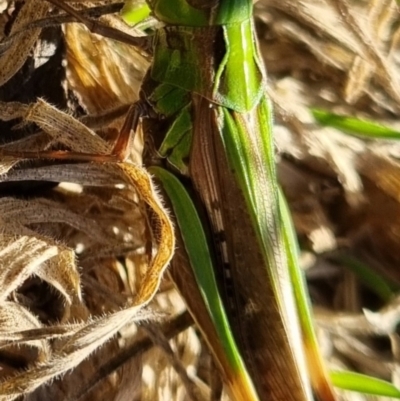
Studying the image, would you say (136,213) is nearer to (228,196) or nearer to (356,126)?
(228,196)

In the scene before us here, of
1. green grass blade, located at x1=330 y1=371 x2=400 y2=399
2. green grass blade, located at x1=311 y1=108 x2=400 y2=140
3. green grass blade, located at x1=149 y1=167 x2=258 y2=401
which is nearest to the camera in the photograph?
green grass blade, located at x1=149 y1=167 x2=258 y2=401

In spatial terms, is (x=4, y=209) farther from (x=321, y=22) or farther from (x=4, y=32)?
(x=321, y=22)

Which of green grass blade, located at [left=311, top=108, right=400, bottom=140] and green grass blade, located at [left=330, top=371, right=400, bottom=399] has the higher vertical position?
green grass blade, located at [left=311, top=108, right=400, bottom=140]

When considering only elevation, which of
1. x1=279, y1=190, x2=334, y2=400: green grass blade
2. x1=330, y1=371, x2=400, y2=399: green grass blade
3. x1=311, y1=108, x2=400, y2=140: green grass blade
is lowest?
x1=330, y1=371, x2=400, y2=399: green grass blade

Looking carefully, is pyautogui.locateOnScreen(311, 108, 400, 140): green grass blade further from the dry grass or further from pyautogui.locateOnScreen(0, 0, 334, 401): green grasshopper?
pyautogui.locateOnScreen(0, 0, 334, 401): green grasshopper

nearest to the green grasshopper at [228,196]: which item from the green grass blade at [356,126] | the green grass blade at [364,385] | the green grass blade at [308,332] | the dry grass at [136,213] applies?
the green grass blade at [308,332]

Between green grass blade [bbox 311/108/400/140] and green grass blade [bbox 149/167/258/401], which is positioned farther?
green grass blade [bbox 311/108/400/140]

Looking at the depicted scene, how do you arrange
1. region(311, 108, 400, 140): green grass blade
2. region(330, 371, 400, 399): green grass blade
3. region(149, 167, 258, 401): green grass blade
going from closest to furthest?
region(149, 167, 258, 401): green grass blade → region(330, 371, 400, 399): green grass blade → region(311, 108, 400, 140): green grass blade

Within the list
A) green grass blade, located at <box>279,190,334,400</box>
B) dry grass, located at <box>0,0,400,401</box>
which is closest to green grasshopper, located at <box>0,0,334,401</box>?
green grass blade, located at <box>279,190,334,400</box>
